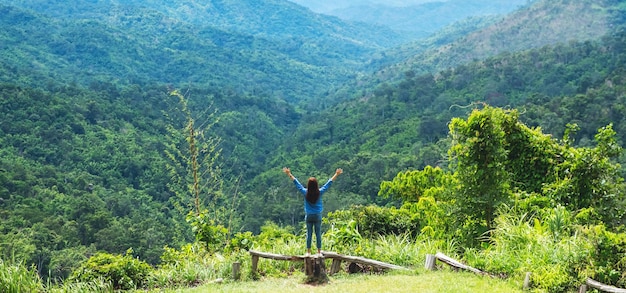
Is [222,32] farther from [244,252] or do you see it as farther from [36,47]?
[244,252]

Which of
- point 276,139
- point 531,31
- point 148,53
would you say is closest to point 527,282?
point 276,139

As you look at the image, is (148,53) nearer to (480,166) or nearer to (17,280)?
(480,166)

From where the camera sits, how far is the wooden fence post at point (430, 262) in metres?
7.49

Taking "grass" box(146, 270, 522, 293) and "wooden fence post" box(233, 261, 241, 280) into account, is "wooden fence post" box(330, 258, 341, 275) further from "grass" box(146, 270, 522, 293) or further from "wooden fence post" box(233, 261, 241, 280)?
"wooden fence post" box(233, 261, 241, 280)

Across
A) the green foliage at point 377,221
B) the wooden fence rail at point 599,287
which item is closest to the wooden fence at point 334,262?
the wooden fence rail at point 599,287

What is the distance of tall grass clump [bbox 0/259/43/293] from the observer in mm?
6547

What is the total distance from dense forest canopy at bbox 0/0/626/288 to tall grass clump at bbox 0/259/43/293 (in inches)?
95.8

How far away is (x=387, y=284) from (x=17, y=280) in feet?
14.8

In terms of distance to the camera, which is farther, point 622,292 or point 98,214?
point 98,214

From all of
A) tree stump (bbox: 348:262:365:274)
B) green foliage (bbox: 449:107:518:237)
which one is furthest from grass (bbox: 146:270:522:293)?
green foliage (bbox: 449:107:518:237)

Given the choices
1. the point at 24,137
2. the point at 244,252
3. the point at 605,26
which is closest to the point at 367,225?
the point at 244,252

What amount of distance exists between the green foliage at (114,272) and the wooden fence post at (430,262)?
398 cm

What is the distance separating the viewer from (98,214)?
33156mm

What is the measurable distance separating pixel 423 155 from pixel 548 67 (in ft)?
109
